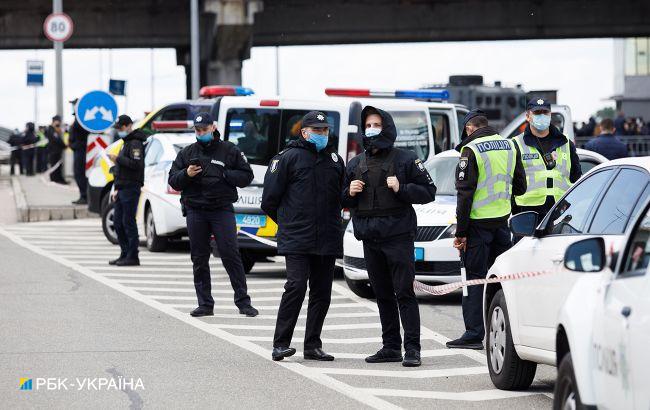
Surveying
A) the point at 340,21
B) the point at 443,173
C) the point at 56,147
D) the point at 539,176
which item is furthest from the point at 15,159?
the point at 539,176

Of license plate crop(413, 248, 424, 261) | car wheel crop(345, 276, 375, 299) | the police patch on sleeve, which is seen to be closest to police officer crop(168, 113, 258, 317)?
license plate crop(413, 248, 424, 261)

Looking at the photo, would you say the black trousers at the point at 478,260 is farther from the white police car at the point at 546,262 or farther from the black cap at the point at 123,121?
the black cap at the point at 123,121

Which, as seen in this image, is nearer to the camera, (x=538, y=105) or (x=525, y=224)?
(x=525, y=224)

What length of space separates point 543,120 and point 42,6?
33114 millimetres

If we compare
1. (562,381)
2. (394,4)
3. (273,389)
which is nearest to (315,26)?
(394,4)

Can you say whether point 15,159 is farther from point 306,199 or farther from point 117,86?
point 306,199

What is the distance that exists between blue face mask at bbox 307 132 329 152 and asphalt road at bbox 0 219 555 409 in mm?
1552

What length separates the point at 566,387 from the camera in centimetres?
611

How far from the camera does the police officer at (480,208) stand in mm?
10844

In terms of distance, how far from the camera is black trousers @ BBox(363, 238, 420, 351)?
10062 mm

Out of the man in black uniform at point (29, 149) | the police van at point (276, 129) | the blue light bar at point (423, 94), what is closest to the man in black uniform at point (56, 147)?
the man in black uniform at point (29, 149)

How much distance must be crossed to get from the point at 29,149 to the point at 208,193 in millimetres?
34391

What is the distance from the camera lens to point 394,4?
42781 millimetres

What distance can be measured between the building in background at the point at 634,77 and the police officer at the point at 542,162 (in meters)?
74.8
